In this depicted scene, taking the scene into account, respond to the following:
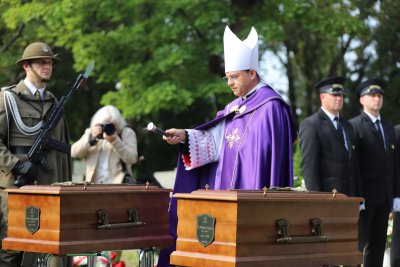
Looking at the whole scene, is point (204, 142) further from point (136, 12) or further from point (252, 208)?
point (136, 12)

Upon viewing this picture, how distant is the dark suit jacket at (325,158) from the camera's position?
8.95m

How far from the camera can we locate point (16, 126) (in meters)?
7.79

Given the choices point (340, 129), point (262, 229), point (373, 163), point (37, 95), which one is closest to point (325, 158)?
point (340, 129)

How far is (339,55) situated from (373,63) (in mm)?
3124

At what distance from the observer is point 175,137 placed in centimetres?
659

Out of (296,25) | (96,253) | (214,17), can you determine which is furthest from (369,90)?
(296,25)

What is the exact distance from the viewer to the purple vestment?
20.8 ft

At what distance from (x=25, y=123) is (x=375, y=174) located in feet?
12.6

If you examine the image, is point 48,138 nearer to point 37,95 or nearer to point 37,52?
point 37,95

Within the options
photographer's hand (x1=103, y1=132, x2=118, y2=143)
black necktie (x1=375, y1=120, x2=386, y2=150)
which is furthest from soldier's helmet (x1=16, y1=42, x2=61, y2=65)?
black necktie (x1=375, y1=120, x2=386, y2=150)

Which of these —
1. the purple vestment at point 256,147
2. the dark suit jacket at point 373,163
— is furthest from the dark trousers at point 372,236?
the purple vestment at point 256,147

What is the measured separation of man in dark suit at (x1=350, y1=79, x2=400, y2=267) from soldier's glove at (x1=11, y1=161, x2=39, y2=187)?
3.61m

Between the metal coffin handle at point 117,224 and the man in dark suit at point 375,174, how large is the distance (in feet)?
12.3

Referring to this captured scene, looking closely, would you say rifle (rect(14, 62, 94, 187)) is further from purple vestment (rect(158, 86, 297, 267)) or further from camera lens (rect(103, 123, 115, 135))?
camera lens (rect(103, 123, 115, 135))
